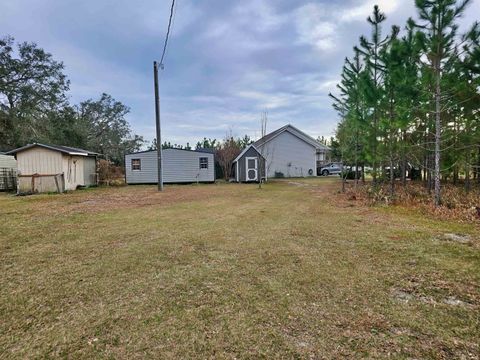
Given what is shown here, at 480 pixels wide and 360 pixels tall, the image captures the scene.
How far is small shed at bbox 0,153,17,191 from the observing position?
15.8m

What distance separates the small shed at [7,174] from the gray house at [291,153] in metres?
19.0

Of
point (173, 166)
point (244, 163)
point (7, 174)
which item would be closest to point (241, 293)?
point (244, 163)

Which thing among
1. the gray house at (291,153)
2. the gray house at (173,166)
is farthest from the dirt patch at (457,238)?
the gray house at (291,153)

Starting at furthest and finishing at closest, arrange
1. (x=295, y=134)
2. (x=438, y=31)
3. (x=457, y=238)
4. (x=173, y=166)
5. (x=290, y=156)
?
(x=295, y=134), (x=290, y=156), (x=173, y=166), (x=438, y=31), (x=457, y=238)

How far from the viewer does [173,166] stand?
20844 millimetres

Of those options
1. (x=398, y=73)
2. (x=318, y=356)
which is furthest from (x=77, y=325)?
(x=398, y=73)

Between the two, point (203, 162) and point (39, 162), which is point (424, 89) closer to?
point (203, 162)

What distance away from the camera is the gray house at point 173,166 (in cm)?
2059

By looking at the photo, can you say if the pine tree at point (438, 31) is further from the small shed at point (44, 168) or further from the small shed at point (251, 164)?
the small shed at point (44, 168)

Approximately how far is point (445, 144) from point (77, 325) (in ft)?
38.0

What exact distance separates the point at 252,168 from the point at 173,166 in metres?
6.03

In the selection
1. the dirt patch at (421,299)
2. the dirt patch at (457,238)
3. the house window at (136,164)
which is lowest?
the dirt patch at (421,299)

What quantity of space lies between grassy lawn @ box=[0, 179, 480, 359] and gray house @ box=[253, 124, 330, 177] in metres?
21.1

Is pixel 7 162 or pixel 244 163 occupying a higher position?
pixel 7 162
